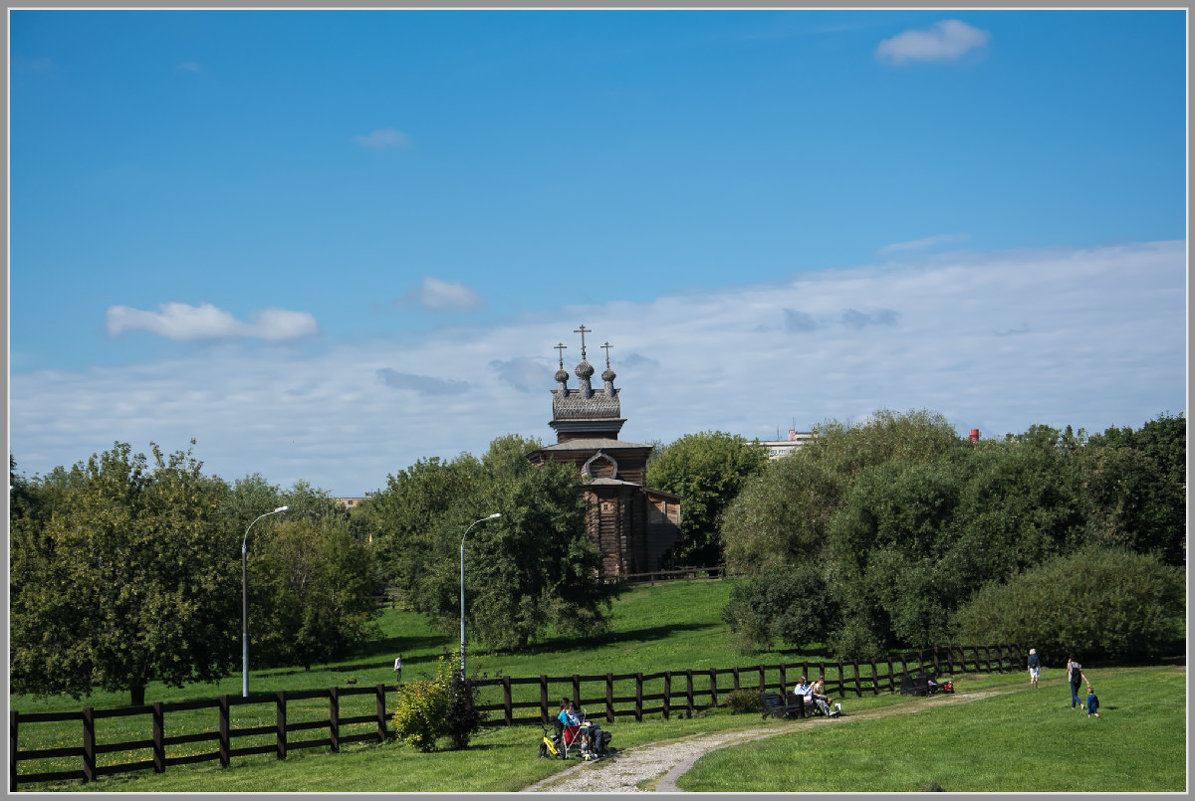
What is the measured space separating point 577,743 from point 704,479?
100 meters

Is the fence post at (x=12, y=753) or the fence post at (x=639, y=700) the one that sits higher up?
the fence post at (x=12, y=753)

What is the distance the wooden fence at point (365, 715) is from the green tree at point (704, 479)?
63.5 m

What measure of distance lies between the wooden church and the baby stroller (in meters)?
66.4

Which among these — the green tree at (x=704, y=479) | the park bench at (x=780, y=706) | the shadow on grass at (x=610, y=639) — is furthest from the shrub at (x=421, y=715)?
the green tree at (x=704, y=479)

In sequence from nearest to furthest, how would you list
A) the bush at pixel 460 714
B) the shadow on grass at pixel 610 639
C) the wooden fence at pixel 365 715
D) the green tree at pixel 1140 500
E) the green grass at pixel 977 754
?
the green grass at pixel 977 754 < the wooden fence at pixel 365 715 < the bush at pixel 460 714 < the shadow on grass at pixel 610 639 < the green tree at pixel 1140 500

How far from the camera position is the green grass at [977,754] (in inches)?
722

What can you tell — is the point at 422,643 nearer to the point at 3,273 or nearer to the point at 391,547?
the point at 391,547

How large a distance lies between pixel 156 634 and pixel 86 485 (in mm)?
8178

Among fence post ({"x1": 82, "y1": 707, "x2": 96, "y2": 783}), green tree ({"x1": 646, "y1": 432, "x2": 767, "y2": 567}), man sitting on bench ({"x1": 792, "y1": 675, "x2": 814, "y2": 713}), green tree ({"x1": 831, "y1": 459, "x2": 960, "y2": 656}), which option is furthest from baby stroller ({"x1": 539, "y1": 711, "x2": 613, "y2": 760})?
green tree ({"x1": 646, "y1": 432, "x2": 767, "y2": 567})

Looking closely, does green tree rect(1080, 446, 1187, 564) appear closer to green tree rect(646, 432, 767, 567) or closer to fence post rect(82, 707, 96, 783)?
green tree rect(646, 432, 767, 567)

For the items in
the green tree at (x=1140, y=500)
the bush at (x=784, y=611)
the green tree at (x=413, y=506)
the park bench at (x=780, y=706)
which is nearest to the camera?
the park bench at (x=780, y=706)

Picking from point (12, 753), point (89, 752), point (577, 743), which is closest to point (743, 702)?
point (577, 743)

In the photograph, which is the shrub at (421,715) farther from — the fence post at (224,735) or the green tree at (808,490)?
the green tree at (808,490)

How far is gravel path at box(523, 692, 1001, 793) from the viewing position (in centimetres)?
1790
